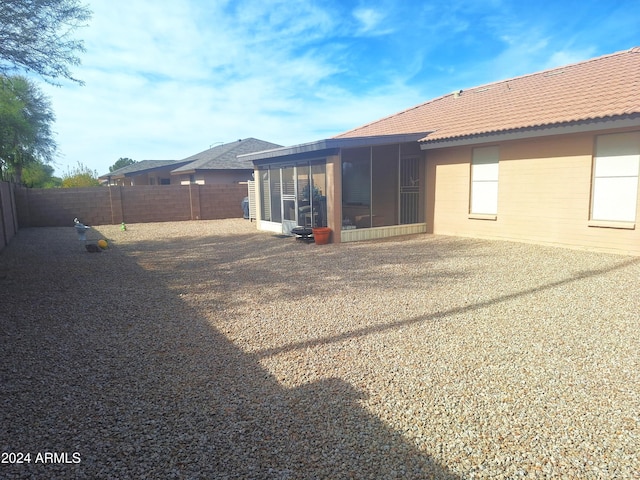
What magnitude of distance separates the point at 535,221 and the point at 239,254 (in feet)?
24.7

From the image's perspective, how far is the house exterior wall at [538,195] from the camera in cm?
934

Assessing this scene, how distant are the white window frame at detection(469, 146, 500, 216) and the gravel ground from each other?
4.02m

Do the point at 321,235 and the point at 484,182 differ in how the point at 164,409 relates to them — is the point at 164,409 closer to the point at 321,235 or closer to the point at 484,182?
the point at 321,235

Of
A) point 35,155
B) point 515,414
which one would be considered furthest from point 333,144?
point 35,155

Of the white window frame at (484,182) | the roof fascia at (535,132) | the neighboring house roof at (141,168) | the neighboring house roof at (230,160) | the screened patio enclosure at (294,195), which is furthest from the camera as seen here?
the neighboring house roof at (141,168)

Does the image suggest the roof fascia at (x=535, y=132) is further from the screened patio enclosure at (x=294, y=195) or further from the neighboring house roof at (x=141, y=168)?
the neighboring house roof at (x=141, y=168)

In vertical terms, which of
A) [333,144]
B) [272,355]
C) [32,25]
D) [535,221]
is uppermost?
[32,25]

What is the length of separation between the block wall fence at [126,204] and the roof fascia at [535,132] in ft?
42.2

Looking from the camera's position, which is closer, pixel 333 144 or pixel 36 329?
pixel 36 329

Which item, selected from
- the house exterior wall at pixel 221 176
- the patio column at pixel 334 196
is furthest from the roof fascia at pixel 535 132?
the house exterior wall at pixel 221 176

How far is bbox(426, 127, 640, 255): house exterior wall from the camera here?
9.34m

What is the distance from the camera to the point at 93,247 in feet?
37.5

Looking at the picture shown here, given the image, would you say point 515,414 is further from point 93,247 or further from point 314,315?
point 93,247

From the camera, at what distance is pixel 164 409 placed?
3.20 meters
